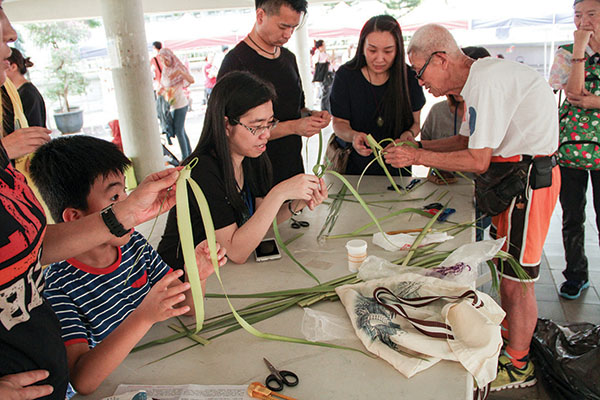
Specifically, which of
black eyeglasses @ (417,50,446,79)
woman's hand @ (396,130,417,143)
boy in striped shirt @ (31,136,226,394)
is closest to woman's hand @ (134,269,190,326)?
boy in striped shirt @ (31,136,226,394)

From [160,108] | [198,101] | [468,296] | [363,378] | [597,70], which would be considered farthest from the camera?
[198,101]

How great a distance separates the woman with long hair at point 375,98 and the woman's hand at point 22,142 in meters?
1.56

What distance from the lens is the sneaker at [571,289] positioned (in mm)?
2883

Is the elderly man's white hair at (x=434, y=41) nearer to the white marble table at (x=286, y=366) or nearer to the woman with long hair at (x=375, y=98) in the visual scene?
the woman with long hair at (x=375, y=98)

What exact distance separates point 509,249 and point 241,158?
1.27 meters

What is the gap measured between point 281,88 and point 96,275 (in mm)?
1671

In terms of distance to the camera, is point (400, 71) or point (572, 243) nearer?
point (400, 71)

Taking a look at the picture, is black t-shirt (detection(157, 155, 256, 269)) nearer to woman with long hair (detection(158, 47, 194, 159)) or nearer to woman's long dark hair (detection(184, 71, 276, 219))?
woman's long dark hair (detection(184, 71, 276, 219))

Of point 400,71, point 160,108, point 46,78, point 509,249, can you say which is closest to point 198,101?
point 46,78

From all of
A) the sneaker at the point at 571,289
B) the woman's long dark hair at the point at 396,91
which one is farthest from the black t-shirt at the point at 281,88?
the sneaker at the point at 571,289

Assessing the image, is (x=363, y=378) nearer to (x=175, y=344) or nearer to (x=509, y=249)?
(x=175, y=344)

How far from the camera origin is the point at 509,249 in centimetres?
210

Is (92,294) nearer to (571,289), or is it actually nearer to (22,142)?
(22,142)

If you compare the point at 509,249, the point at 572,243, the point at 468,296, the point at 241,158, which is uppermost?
the point at 241,158
